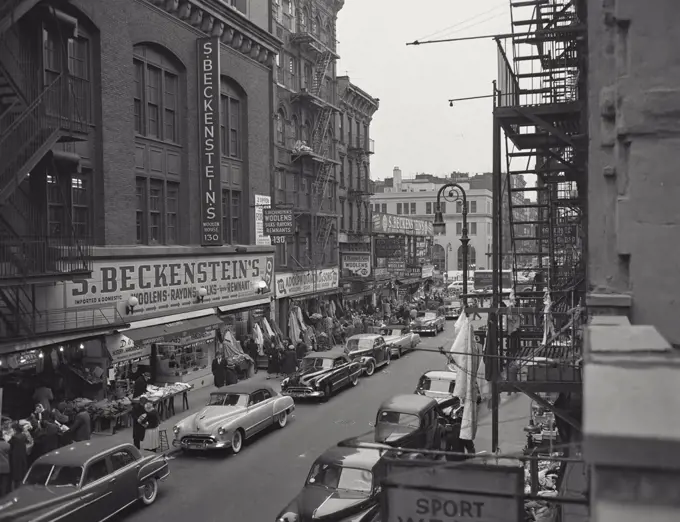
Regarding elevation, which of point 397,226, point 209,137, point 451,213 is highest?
point 451,213

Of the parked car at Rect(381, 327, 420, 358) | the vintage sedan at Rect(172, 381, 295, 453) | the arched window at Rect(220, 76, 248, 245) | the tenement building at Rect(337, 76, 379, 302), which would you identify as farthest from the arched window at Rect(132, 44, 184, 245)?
the tenement building at Rect(337, 76, 379, 302)

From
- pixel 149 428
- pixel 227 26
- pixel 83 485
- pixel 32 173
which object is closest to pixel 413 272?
pixel 227 26

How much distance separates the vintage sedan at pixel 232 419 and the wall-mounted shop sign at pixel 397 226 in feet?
108

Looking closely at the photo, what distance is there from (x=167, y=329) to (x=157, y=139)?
675 cm

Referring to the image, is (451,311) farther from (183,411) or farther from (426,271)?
(183,411)

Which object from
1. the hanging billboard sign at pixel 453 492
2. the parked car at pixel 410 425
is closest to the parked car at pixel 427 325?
the parked car at pixel 410 425

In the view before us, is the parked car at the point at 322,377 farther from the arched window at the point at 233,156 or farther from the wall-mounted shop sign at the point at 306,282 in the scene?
the wall-mounted shop sign at the point at 306,282

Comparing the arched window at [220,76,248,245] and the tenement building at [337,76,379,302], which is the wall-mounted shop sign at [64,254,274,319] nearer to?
the arched window at [220,76,248,245]

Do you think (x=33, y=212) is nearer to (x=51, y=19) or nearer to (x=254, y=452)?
(x=51, y=19)

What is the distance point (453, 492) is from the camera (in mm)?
5047

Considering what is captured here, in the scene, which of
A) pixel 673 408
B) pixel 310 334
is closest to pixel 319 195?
pixel 310 334

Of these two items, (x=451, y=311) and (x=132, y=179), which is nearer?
(x=132, y=179)

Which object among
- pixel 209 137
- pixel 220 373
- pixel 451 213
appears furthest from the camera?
pixel 451 213

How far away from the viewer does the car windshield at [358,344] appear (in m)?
30.2
